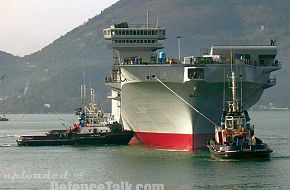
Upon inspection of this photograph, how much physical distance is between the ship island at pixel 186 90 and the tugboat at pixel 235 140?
478 centimetres

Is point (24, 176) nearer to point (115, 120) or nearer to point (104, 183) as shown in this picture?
point (104, 183)

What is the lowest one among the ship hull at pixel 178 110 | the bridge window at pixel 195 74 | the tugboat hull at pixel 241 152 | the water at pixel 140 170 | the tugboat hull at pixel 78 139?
the water at pixel 140 170

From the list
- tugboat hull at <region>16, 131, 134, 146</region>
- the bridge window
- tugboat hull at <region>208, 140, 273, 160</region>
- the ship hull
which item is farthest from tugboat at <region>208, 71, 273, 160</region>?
tugboat hull at <region>16, 131, 134, 146</region>

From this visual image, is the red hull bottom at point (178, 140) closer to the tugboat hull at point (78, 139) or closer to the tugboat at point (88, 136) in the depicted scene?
the tugboat hull at point (78, 139)

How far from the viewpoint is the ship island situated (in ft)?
275

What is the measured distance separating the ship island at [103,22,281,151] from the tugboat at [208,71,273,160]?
4776 millimetres

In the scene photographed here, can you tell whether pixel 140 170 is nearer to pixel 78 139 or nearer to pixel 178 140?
pixel 178 140

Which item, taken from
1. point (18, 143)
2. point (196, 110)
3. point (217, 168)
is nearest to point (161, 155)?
point (196, 110)

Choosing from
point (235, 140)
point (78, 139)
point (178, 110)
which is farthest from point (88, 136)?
point (235, 140)

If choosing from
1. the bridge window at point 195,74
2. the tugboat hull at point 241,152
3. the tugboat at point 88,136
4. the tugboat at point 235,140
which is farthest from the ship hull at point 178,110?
the tugboat at point 88,136

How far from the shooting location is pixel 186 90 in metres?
83.6

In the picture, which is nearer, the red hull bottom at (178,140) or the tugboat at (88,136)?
the red hull bottom at (178,140)

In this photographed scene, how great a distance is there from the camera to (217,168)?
235ft

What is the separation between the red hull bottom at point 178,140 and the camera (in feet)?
276
